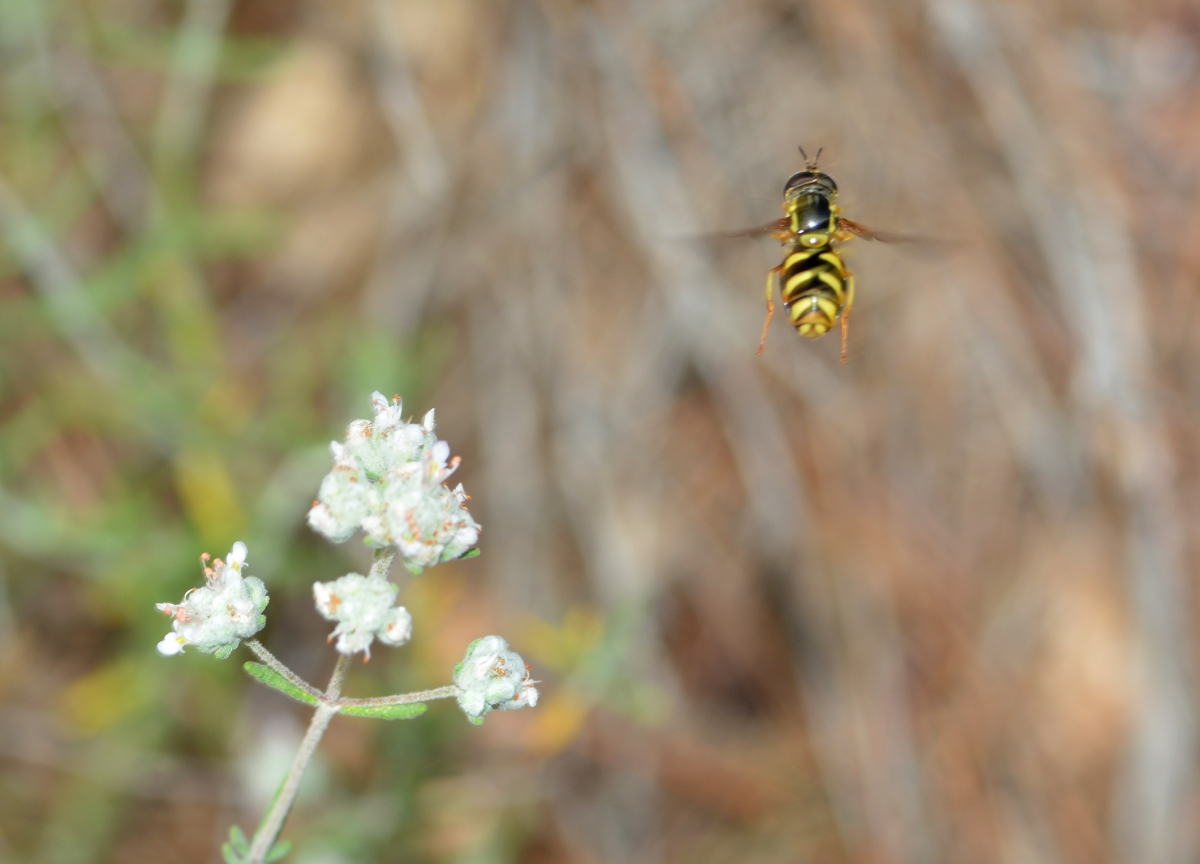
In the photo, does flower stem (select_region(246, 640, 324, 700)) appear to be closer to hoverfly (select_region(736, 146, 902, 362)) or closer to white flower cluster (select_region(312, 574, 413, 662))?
white flower cluster (select_region(312, 574, 413, 662))

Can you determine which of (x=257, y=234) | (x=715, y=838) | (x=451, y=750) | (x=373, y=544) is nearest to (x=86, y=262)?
(x=257, y=234)

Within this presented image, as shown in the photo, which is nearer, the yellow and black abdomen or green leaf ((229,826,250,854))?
green leaf ((229,826,250,854))

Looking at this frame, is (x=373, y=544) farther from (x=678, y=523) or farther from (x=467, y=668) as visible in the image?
(x=678, y=523)

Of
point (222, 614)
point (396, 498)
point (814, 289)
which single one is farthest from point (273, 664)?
point (814, 289)

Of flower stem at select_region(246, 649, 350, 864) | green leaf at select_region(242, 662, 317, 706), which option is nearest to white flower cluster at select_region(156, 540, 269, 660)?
green leaf at select_region(242, 662, 317, 706)

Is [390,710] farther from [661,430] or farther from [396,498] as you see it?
[661,430]

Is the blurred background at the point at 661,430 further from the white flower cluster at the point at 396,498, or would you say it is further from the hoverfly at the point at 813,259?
the white flower cluster at the point at 396,498

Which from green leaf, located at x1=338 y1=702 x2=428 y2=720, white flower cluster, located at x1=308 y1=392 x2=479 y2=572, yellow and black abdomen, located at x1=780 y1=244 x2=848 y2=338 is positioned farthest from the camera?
yellow and black abdomen, located at x1=780 y1=244 x2=848 y2=338
